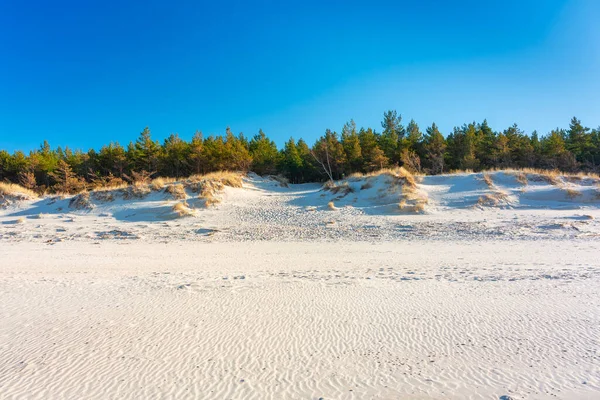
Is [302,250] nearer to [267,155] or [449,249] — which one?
[449,249]

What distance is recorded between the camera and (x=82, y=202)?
1825 centimetres

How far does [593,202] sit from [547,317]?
16478 millimetres

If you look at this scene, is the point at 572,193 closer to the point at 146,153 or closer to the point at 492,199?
the point at 492,199

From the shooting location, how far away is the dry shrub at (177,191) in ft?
60.9

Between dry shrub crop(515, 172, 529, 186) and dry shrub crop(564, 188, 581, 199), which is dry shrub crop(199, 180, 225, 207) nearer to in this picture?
dry shrub crop(515, 172, 529, 186)

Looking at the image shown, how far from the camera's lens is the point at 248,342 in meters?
3.39

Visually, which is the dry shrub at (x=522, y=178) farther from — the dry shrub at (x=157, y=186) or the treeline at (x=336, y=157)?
the dry shrub at (x=157, y=186)

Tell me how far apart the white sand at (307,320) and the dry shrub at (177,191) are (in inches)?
345

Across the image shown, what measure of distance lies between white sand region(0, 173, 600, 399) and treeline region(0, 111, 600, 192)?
22.1 meters

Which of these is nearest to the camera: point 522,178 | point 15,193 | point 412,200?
point 412,200

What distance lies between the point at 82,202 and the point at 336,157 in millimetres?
23784

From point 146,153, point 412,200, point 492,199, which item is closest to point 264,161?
point 146,153

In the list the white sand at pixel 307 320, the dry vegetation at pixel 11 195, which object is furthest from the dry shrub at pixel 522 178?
the dry vegetation at pixel 11 195

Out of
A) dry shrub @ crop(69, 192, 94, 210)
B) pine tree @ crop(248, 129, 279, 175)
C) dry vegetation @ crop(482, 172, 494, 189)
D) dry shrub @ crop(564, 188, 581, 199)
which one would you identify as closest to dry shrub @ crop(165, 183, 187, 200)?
dry shrub @ crop(69, 192, 94, 210)
